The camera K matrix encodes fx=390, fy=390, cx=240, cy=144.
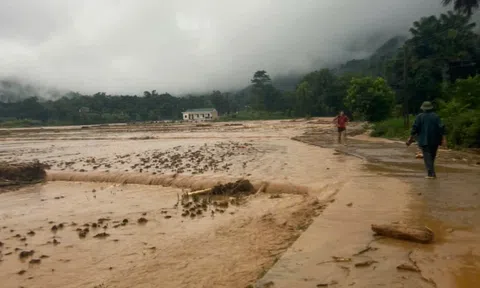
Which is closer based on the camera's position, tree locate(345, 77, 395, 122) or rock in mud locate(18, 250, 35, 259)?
rock in mud locate(18, 250, 35, 259)

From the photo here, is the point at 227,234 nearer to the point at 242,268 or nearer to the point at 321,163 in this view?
the point at 242,268

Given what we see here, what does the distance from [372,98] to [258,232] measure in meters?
33.6

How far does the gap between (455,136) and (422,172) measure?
8.23 meters

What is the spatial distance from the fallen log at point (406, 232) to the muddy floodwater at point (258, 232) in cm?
11

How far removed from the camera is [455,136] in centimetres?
1705

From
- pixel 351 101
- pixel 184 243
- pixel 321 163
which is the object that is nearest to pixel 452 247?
pixel 184 243

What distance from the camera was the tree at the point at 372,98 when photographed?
37094mm

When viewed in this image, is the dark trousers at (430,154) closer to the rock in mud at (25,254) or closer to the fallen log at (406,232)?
the fallen log at (406,232)

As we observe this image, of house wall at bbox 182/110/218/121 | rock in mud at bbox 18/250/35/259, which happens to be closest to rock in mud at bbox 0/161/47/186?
rock in mud at bbox 18/250/35/259

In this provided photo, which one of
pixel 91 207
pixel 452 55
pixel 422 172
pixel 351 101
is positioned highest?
pixel 452 55

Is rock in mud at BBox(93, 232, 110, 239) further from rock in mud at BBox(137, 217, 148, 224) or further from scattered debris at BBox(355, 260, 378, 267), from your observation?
scattered debris at BBox(355, 260, 378, 267)

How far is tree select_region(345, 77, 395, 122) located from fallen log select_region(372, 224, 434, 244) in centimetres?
3377

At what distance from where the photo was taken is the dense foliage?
70.3 ft

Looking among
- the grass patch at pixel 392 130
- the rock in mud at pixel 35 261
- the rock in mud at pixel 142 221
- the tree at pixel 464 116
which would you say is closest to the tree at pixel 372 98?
the grass patch at pixel 392 130
